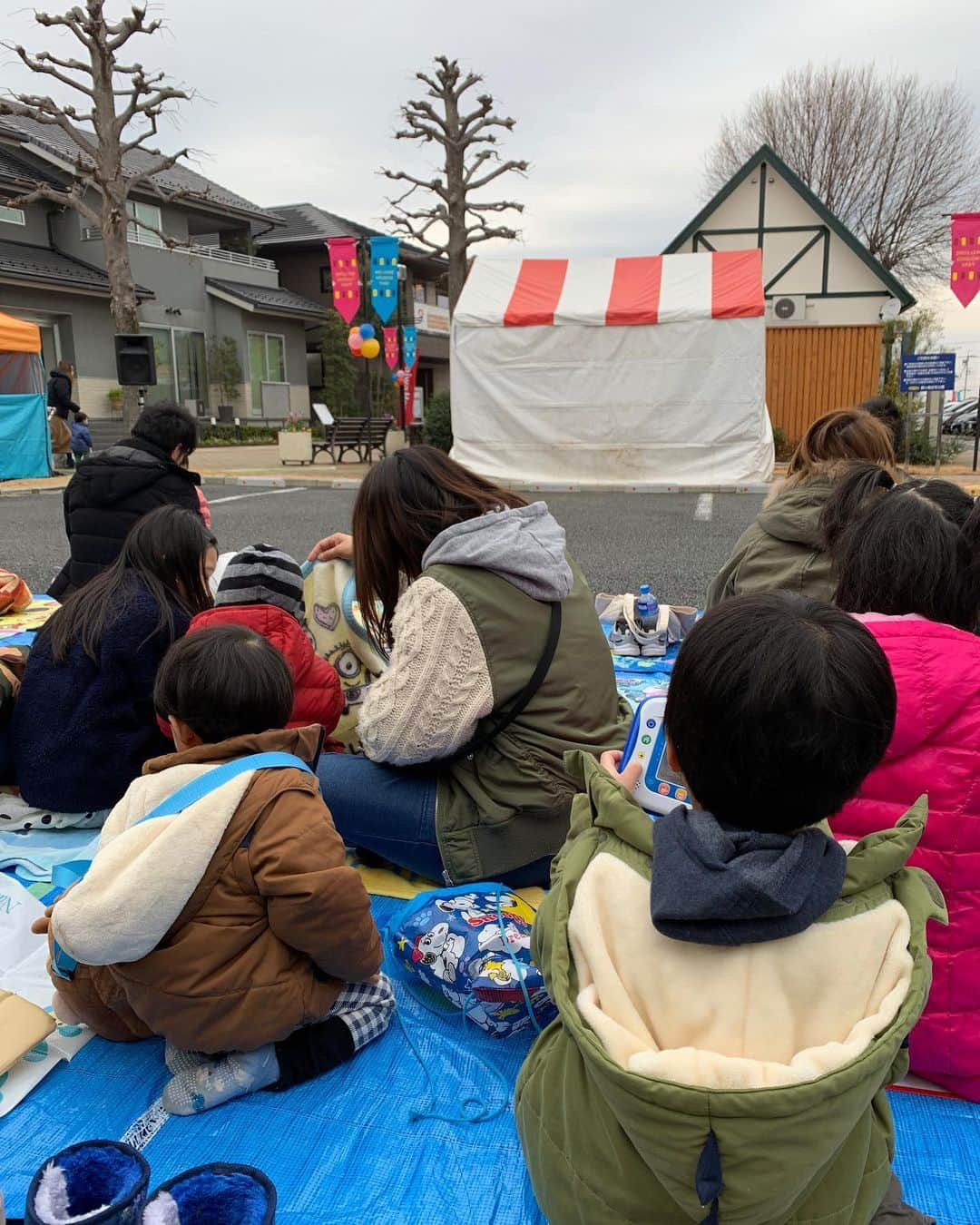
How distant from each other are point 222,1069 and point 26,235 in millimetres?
22048

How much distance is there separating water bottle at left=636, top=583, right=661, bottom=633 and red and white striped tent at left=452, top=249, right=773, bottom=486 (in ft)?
27.0

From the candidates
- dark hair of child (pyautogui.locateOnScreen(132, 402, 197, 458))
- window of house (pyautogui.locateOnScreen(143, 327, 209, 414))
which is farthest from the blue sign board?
window of house (pyautogui.locateOnScreen(143, 327, 209, 414))

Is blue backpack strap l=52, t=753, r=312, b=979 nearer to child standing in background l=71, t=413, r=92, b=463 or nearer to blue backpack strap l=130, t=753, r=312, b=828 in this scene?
blue backpack strap l=130, t=753, r=312, b=828

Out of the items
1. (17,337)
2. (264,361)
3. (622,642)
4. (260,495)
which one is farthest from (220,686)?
(264,361)

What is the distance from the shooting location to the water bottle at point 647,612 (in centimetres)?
438

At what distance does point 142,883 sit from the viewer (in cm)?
148

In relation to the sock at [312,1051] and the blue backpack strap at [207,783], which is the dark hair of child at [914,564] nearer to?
the blue backpack strap at [207,783]

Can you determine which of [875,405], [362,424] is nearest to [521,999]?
[875,405]

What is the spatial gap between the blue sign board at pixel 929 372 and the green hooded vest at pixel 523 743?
12.7 meters

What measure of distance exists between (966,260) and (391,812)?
46.0 feet

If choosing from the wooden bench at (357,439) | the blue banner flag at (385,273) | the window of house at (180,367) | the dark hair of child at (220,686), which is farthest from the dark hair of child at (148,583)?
the window of house at (180,367)

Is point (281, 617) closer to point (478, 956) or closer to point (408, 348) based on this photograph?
point (478, 956)

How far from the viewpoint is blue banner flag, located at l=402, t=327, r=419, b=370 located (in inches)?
741

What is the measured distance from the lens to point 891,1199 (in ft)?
4.24
